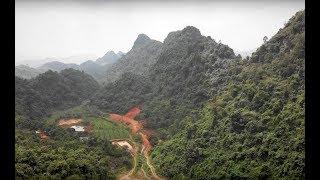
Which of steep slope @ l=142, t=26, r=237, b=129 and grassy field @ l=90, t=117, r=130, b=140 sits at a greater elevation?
steep slope @ l=142, t=26, r=237, b=129

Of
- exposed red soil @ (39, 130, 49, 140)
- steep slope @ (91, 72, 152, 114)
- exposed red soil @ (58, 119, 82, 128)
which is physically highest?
steep slope @ (91, 72, 152, 114)

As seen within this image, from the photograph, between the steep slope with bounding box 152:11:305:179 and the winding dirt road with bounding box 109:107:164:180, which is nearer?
the steep slope with bounding box 152:11:305:179

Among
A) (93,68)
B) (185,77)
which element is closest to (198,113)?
(185,77)

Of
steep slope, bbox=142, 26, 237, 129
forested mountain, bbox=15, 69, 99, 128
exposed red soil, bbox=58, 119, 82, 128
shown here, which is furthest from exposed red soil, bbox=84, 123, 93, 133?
steep slope, bbox=142, 26, 237, 129

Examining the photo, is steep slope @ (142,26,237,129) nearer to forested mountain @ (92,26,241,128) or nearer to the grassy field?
forested mountain @ (92,26,241,128)

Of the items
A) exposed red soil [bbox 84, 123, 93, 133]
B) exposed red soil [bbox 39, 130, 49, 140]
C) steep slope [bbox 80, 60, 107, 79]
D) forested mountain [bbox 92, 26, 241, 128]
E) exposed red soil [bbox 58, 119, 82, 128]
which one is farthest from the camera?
steep slope [bbox 80, 60, 107, 79]
